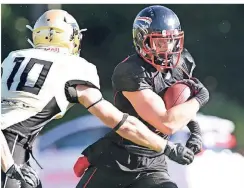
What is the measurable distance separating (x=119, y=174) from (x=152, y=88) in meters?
0.43

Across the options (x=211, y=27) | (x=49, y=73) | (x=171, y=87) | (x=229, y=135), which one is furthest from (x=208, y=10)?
(x=49, y=73)

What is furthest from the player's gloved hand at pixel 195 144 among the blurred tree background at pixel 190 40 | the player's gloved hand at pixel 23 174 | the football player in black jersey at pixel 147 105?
the blurred tree background at pixel 190 40

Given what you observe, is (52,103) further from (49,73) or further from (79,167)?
(79,167)

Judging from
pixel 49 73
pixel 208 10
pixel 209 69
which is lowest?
pixel 209 69

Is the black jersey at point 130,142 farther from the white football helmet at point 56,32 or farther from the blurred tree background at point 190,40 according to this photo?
the blurred tree background at point 190,40

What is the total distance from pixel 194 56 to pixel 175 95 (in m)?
2.04

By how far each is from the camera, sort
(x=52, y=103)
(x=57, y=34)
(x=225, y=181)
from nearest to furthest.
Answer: (x=52, y=103) → (x=57, y=34) → (x=225, y=181)

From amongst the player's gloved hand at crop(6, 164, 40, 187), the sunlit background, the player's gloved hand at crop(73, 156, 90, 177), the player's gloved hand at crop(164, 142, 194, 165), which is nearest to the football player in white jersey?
the player's gloved hand at crop(6, 164, 40, 187)

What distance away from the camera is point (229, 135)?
19.9ft

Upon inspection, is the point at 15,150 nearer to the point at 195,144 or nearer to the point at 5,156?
the point at 5,156

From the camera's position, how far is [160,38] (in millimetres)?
4305

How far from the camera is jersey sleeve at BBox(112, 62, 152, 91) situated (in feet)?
13.6

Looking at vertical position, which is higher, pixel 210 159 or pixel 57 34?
pixel 57 34

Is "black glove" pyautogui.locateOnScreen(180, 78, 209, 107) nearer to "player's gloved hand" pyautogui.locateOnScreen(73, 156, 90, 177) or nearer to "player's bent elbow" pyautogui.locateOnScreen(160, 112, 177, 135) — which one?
"player's bent elbow" pyautogui.locateOnScreen(160, 112, 177, 135)
